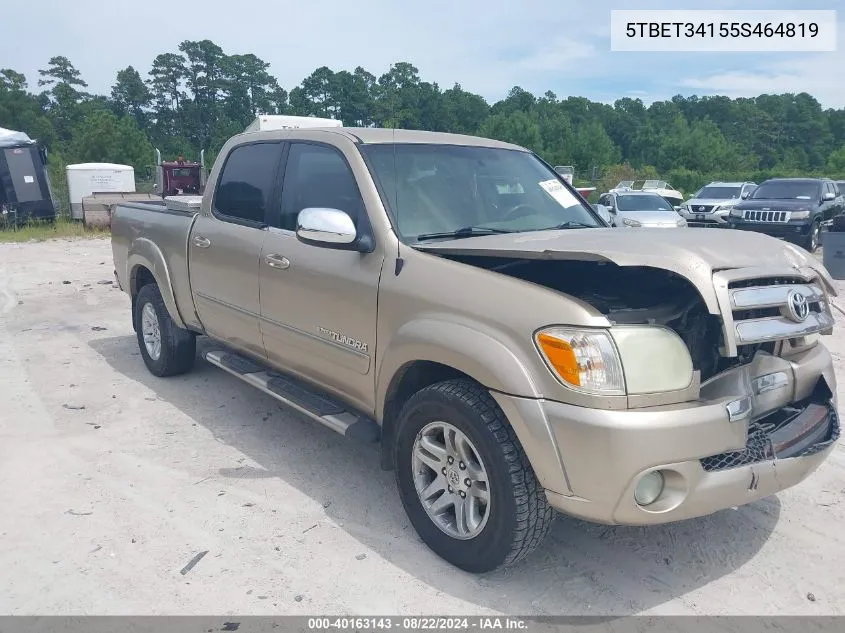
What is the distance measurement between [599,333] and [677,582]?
126cm

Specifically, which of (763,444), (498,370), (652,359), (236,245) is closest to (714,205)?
(236,245)

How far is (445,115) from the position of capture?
267 feet

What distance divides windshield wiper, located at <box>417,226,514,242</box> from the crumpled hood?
15 centimetres

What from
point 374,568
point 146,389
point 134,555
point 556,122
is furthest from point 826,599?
point 556,122

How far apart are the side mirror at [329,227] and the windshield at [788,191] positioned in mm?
15855

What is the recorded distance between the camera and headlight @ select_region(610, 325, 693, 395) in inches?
101

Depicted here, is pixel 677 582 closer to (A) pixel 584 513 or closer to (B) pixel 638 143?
(A) pixel 584 513

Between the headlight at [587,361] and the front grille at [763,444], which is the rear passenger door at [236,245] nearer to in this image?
the headlight at [587,361]

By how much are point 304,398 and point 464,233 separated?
51.5 inches

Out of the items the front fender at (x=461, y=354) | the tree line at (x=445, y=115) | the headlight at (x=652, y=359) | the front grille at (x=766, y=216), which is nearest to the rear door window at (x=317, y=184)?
the front fender at (x=461, y=354)

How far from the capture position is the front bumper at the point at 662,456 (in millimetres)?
2482

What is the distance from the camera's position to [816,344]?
3.36 meters

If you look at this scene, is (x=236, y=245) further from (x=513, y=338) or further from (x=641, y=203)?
(x=641, y=203)

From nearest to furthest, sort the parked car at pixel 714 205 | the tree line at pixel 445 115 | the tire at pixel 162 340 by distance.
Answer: the tire at pixel 162 340 < the parked car at pixel 714 205 < the tree line at pixel 445 115
